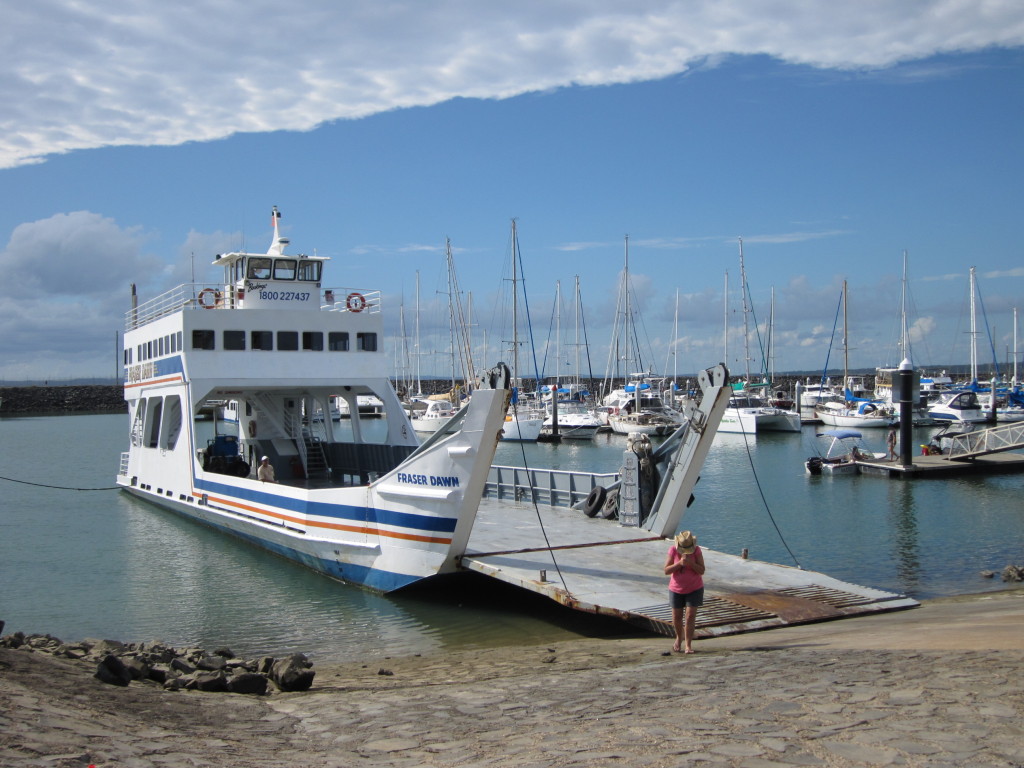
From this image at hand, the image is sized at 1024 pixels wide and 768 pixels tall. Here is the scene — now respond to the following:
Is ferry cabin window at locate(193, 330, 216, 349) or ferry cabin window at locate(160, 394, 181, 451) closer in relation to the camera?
ferry cabin window at locate(193, 330, 216, 349)

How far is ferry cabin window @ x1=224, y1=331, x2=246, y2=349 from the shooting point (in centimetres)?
2092

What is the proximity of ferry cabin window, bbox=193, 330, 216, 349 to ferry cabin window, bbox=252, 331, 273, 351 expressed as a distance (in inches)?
37.4

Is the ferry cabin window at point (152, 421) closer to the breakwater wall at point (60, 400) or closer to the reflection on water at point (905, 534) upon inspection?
the reflection on water at point (905, 534)

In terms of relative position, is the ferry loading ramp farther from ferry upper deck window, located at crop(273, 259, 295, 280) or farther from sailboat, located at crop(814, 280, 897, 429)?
Answer: sailboat, located at crop(814, 280, 897, 429)

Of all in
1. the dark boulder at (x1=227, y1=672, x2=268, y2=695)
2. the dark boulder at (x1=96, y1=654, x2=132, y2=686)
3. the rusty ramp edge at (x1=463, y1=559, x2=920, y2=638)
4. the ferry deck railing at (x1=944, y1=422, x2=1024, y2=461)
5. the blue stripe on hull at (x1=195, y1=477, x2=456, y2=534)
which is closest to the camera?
the dark boulder at (x1=96, y1=654, x2=132, y2=686)

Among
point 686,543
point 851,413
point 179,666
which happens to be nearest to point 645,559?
point 686,543

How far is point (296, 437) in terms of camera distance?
2400 centimetres

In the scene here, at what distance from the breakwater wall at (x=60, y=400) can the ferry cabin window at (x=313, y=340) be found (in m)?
95.4

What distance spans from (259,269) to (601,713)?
704 inches

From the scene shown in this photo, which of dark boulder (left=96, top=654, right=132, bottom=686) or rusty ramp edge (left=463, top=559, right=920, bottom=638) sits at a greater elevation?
dark boulder (left=96, top=654, right=132, bottom=686)

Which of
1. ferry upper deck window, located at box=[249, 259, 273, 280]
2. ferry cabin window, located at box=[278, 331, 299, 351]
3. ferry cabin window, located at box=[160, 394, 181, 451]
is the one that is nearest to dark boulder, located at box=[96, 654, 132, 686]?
ferry cabin window, located at box=[278, 331, 299, 351]

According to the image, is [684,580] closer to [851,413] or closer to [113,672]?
[113,672]

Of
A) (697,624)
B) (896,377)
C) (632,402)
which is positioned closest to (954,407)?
(632,402)

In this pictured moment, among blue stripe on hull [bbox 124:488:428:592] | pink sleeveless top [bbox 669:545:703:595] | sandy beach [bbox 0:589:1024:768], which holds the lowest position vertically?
blue stripe on hull [bbox 124:488:428:592]
